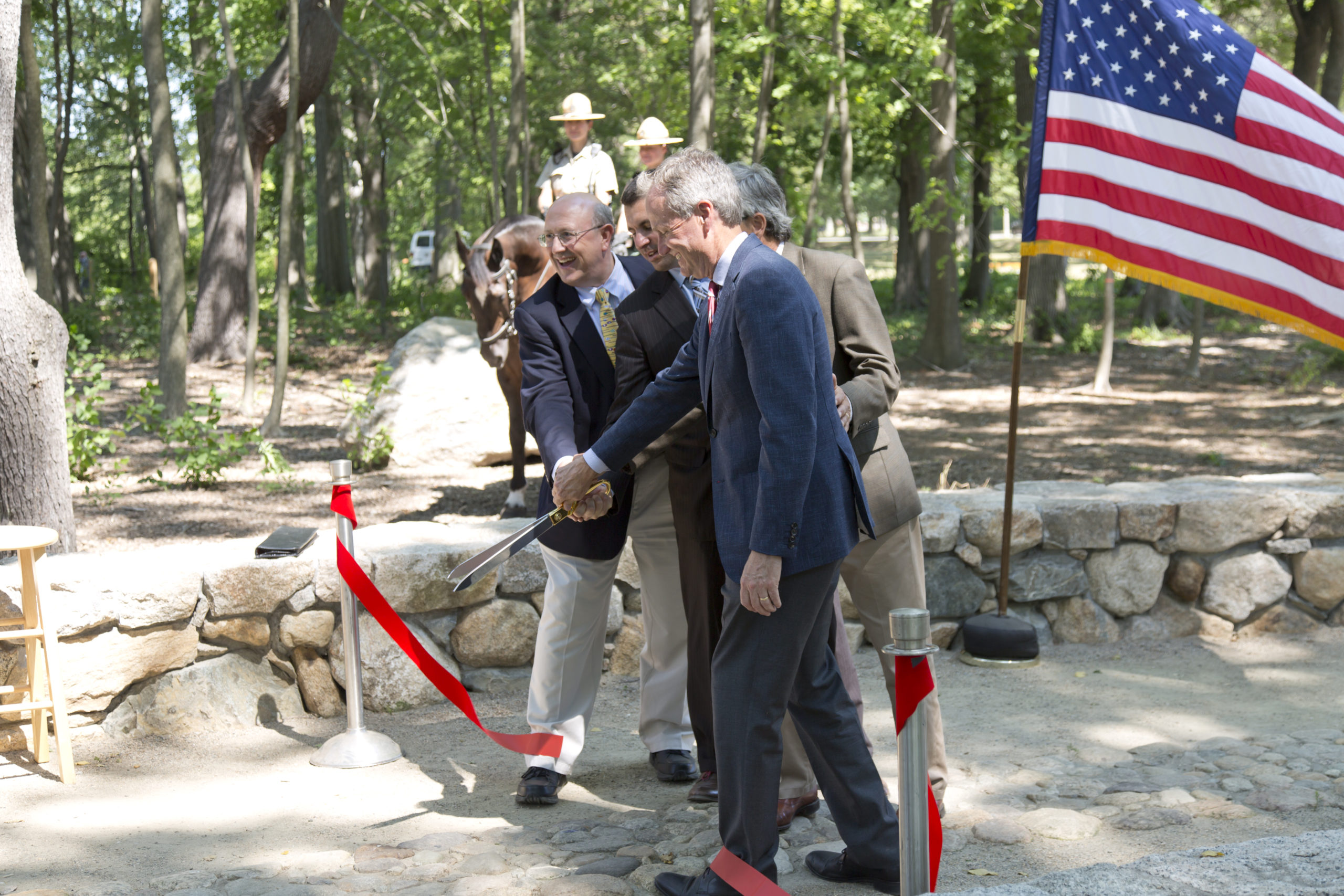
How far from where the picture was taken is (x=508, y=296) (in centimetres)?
718

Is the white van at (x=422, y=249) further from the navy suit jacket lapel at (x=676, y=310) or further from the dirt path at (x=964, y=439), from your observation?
the navy suit jacket lapel at (x=676, y=310)

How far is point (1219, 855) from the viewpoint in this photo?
2.34 metres

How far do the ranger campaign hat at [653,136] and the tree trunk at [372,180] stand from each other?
14.8 meters

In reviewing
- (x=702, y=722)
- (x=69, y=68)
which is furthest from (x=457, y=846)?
(x=69, y=68)

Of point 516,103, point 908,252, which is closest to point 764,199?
point 516,103

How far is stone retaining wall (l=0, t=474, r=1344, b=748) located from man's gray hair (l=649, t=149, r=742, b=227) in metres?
2.07

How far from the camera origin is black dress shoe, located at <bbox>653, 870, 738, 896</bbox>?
2.93 metres

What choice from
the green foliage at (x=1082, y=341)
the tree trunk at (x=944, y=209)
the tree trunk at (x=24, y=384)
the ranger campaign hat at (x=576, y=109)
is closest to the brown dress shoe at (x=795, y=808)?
the tree trunk at (x=24, y=384)

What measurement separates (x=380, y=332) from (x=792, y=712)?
15.9 m

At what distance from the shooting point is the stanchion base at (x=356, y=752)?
4301 millimetres

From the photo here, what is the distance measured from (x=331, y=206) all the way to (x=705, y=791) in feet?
72.6

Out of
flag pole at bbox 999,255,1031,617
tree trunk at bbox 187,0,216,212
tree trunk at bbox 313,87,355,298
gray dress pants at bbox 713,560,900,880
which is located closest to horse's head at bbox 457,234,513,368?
flag pole at bbox 999,255,1031,617

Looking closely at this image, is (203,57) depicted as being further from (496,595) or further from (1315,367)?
(1315,367)

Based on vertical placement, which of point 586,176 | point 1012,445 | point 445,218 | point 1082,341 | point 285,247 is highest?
point 445,218
